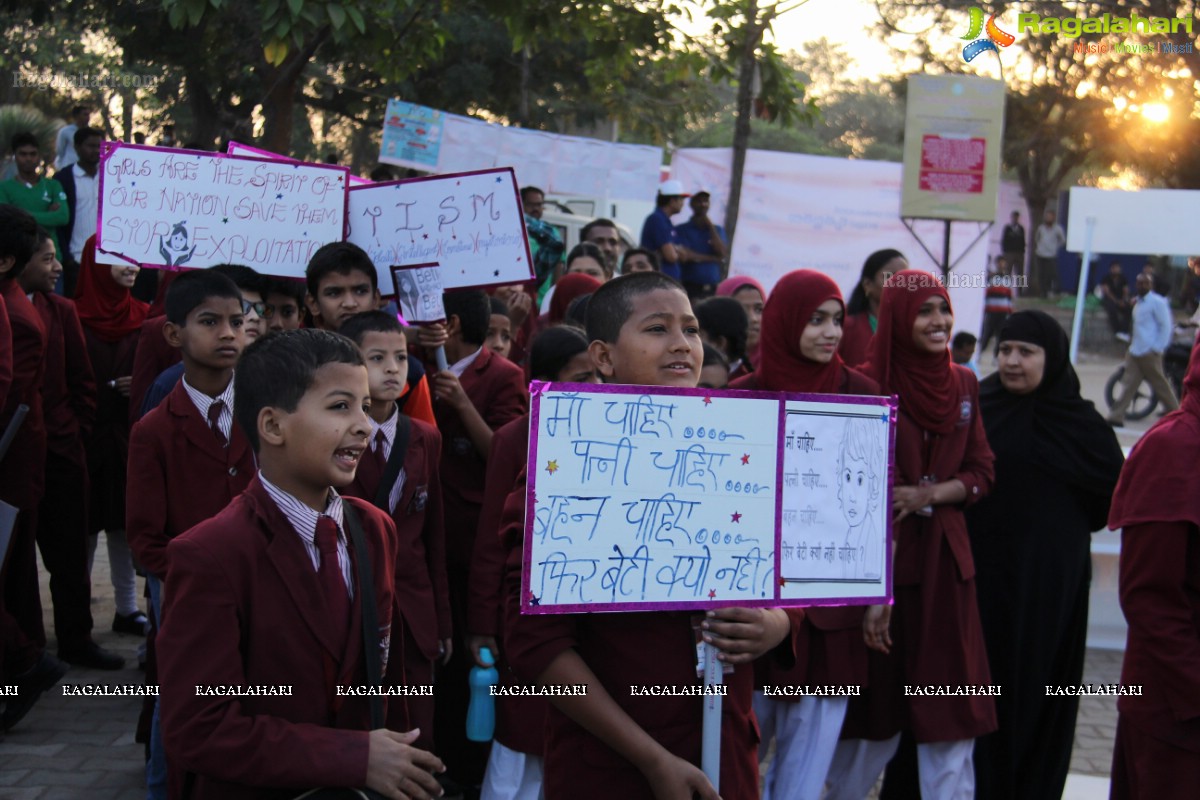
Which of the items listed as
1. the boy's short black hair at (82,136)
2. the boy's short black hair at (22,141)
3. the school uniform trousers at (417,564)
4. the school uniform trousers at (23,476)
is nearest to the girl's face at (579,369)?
the school uniform trousers at (417,564)

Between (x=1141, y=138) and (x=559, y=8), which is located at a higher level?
(x=1141, y=138)

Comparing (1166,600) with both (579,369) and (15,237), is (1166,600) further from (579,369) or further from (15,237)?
(15,237)

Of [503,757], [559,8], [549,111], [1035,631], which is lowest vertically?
[503,757]

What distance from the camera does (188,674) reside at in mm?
2443

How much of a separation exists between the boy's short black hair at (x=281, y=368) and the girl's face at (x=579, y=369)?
5.72 ft

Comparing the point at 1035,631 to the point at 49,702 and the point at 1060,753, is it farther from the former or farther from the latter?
the point at 49,702

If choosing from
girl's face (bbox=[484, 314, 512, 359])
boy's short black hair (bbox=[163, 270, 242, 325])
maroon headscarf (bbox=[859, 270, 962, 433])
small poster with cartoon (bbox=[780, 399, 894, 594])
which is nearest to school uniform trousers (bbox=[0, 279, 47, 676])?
boy's short black hair (bbox=[163, 270, 242, 325])

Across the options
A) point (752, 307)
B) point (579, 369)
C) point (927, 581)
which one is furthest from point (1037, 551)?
point (752, 307)

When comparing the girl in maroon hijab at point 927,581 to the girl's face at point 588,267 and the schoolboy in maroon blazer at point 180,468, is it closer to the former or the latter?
the schoolboy in maroon blazer at point 180,468

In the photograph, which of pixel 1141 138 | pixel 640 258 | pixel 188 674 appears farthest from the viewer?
pixel 1141 138

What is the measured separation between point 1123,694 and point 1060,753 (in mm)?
1554

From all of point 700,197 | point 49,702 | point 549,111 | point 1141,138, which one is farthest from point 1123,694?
point 1141,138

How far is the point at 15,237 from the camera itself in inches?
214

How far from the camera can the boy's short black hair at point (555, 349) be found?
459 centimetres
